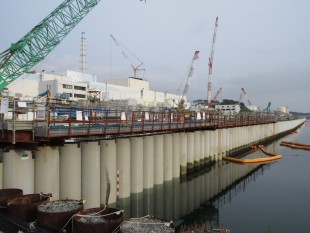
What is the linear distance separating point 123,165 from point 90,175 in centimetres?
346

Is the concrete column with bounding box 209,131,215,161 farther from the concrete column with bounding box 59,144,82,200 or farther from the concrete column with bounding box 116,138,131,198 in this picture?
the concrete column with bounding box 59,144,82,200

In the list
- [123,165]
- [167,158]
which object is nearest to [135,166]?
[123,165]

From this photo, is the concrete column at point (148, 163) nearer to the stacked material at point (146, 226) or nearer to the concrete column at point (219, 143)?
the stacked material at point (146, 226)

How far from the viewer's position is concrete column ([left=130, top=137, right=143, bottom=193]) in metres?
22.6

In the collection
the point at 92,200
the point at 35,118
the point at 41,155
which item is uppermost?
the point at 35,118

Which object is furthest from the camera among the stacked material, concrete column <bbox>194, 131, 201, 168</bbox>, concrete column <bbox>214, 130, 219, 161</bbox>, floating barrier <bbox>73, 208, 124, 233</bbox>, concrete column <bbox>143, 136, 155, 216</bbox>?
concrete column <bbox>214, 130, 219, 161</bbox>

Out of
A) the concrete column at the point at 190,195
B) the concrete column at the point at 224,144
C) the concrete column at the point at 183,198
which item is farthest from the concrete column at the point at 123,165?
the concrete column at the point at 224,144

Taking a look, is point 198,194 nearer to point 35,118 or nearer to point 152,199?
point 152,199

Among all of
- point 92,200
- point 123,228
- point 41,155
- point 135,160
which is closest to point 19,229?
point 123,228

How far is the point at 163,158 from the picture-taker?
2723cm

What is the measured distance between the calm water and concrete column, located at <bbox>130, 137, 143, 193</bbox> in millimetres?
6979

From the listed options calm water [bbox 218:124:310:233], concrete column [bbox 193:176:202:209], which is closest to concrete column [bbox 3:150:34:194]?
calm water [bbox 218:124:310:233]

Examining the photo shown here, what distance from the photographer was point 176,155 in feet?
96.2

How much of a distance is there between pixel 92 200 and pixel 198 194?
12374 millimetres
